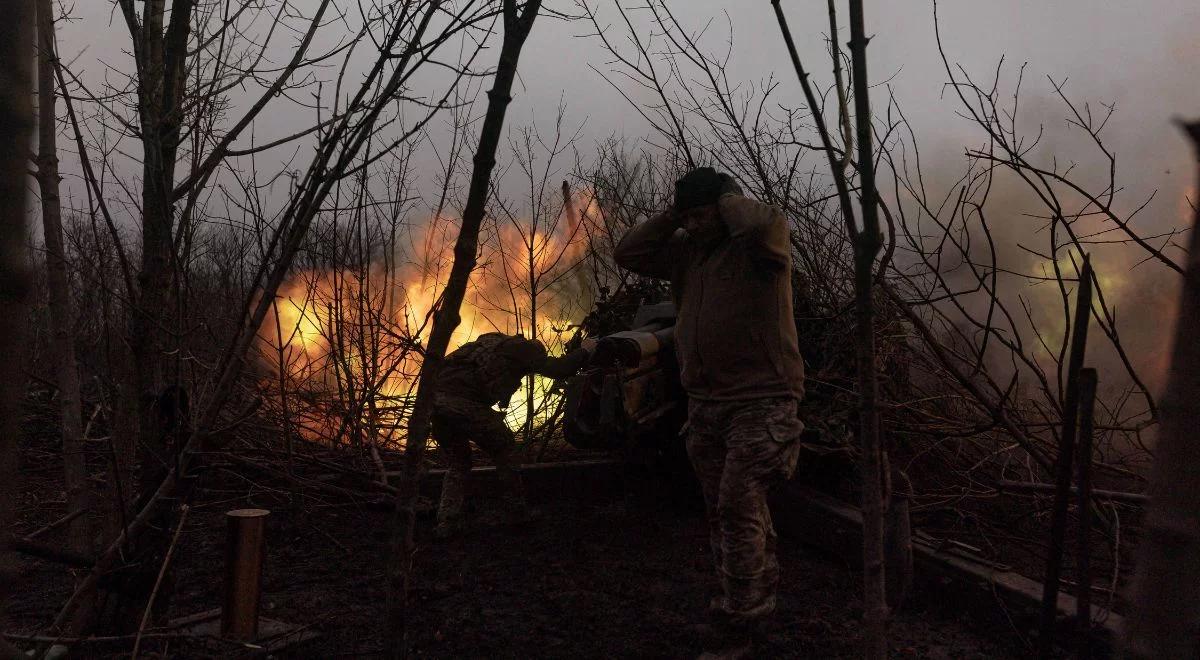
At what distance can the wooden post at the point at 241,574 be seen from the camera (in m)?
3.69

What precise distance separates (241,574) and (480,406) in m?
2.82

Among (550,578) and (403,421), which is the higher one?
(403,421)

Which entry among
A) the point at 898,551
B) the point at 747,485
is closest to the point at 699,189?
the point at 747,485

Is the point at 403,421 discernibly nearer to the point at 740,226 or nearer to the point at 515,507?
the point at 515,507

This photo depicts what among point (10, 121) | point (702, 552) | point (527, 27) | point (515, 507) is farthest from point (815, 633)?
point (10, 121)

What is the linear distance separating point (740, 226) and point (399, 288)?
4.98 m

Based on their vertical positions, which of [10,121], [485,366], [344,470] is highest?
[10,121]

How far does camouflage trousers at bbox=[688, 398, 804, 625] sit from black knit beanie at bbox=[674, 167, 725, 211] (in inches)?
42.7

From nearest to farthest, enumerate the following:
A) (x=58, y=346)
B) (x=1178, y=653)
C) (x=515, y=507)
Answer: (x=1178, y=653) → (x=58, y=346) → (x=515, y=507)

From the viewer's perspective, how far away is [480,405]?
6.41m

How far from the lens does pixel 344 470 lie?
18.9 ft

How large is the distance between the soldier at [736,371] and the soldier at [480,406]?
176 cm

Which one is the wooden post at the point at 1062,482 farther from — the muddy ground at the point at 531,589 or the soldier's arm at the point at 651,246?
the soldier's arm at the point at 651,246

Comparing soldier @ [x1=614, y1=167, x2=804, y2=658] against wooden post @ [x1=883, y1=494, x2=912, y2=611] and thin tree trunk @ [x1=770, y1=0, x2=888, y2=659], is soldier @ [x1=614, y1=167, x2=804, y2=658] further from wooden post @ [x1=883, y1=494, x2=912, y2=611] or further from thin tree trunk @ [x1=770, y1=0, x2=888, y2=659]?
thin tree trunk @ [x1=770, y1=0, x2=888, y2=659]
